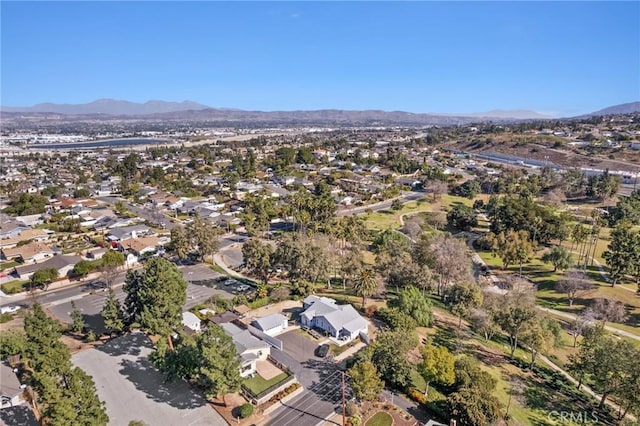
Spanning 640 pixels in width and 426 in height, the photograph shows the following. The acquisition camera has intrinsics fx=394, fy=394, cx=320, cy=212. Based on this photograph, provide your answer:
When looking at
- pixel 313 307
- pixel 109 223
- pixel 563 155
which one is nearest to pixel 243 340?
pixel 313 307

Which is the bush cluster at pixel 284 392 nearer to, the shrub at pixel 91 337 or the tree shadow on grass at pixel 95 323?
the shrub at pixel 91 337

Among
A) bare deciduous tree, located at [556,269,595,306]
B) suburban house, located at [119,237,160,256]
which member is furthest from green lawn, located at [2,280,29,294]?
bare deciduous tree, located at [556,269,595,306]

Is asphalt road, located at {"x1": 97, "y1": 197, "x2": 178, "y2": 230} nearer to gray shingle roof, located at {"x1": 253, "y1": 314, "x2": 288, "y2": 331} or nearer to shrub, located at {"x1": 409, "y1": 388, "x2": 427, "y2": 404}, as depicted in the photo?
gray shingle roof, located at {"x1": 253, "y1": 314, "x2": 288, "y2": 331}

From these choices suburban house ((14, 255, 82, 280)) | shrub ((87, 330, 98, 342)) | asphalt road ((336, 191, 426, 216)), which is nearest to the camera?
shrub ((87, 330, 98, 342))

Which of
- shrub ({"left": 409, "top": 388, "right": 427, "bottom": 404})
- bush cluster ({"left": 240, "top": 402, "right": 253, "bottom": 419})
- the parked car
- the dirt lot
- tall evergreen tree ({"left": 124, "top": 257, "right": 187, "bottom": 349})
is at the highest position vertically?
the dirt lot

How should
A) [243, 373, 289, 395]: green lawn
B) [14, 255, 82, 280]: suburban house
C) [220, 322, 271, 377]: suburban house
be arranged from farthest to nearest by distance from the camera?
[14, 255, 82, 280]: suburban house < [220, 322, 271, 377]: suburban house < [243, 373, 289, 395]: green lawn

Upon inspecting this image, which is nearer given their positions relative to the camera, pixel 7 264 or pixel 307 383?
pixel 307 383

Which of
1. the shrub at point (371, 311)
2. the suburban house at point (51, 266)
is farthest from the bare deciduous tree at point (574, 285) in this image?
the suburban house at point (51, 266)

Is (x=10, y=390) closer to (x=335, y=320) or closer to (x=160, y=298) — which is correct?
(x=160, y=298)
